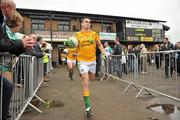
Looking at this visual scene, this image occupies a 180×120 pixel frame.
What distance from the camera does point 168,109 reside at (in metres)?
6.60

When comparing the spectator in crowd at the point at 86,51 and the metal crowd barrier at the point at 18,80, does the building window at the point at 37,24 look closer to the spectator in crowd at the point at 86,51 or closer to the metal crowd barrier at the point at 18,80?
the metal crowd barrier at the point at 18,80

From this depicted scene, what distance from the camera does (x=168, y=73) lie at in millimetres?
7941

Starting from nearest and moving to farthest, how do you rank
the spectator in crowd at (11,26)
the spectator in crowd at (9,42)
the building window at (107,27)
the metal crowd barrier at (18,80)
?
1. the spectator in crowd at (9,42)
2. the spectator in crowd at (11,26)
3. the metal crowd barrier at (18,80)
4. the building window at (107,27)

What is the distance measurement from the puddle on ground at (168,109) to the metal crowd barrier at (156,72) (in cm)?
26

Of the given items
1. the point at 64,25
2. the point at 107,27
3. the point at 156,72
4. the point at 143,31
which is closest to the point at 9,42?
the point at 156,72

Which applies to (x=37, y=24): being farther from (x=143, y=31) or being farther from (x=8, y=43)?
(x=8, y=43)

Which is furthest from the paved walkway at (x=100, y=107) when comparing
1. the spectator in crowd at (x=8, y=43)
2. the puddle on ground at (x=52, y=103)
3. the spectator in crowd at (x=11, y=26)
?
the spectator in crowd at (x=8, y=43)

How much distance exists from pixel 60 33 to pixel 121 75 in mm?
27640

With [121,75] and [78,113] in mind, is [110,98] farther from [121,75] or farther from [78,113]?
[121,75]

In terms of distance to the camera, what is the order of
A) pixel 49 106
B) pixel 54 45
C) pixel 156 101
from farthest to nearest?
1. pixel 54 45
2. pixel 156 101
3. pixel 49 106

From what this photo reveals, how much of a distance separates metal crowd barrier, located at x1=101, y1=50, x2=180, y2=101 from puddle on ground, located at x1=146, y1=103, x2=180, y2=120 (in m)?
0.26

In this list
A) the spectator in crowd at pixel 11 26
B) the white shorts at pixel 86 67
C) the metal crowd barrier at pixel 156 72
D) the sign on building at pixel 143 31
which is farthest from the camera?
the sign on building at pixel 143 31

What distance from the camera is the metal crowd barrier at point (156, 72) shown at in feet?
23.5

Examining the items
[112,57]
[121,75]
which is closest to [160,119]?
[121,75]
